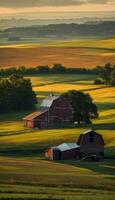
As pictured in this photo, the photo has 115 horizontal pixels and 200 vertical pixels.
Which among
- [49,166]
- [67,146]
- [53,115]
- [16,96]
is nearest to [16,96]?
[16,96]

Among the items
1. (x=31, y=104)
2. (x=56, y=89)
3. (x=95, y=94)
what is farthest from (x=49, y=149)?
(x=56, y=89)

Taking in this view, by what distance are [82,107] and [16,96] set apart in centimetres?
2390

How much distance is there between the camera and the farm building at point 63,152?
85.6m

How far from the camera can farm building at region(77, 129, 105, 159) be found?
297ft

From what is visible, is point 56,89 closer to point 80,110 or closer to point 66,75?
point 66,75

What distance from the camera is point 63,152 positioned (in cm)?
8756

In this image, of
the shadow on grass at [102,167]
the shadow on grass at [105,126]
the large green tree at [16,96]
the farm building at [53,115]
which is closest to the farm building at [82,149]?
the shadow on grass at [102,167]

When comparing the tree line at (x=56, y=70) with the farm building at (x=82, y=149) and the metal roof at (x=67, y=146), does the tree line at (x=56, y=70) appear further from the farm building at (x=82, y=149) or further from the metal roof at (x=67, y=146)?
the metal roof at (x=67, y=146)

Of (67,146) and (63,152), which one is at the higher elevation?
(67,146)

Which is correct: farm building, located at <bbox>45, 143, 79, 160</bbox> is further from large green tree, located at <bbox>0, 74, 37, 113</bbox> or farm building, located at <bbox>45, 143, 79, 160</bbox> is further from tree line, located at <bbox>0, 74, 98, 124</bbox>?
large green tree, located at <bbox>0, 74, 37, 113</bbox>

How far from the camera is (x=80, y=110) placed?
120 meters

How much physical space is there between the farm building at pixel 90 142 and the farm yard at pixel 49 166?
4.16ft

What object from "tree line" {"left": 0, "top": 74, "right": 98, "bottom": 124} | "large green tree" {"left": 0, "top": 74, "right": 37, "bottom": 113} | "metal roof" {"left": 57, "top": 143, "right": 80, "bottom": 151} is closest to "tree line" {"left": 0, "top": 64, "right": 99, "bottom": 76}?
"tree line" {"left": 0, "top": 74, "right": 98, "bottom": 124}

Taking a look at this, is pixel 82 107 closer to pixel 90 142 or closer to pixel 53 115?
pixel 53 115
